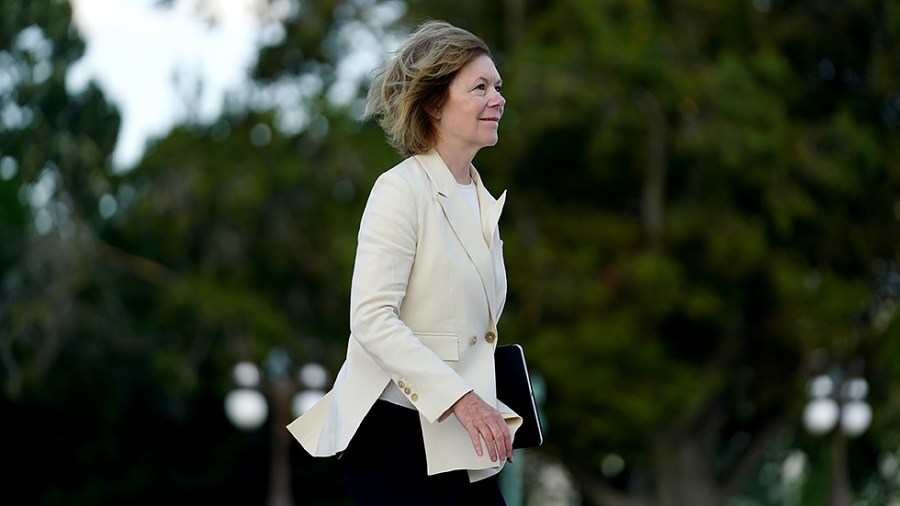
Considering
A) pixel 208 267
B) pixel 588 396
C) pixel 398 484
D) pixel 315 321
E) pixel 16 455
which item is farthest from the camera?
pixel 16 455

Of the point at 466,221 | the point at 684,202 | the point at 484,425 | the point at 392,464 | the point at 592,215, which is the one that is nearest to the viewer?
the point at 484,425

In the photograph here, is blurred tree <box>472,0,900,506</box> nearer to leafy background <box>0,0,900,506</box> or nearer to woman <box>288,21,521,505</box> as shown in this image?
leafy background <box>0,0,900,506</box>

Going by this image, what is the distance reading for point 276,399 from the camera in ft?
77.4

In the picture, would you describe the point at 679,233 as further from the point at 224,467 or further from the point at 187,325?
the point at 224,467

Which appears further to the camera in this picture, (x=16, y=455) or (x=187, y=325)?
(x=16, y=455)

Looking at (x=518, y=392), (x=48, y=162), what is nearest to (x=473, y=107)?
(x=518, y=392)

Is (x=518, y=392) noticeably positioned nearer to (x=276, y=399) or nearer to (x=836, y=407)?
(x=836, y=407)

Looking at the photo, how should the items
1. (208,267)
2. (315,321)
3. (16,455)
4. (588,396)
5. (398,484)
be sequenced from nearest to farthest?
(398,484) < (588,396) < (208,267) < (315,321) < (16,455)

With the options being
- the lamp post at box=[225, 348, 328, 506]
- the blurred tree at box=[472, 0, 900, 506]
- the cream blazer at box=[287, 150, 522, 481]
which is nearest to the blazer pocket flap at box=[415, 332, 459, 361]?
the cream blazer at box=[287, 150, 522, 481]

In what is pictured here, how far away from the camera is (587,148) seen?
21047mm

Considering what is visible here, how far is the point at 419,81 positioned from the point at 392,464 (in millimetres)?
748

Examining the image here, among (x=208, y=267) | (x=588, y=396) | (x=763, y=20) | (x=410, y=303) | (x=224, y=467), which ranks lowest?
(x=224, y=467)

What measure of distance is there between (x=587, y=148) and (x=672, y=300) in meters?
2.31

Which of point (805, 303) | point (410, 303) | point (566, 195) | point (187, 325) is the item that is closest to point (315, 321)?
point (187, 325)
